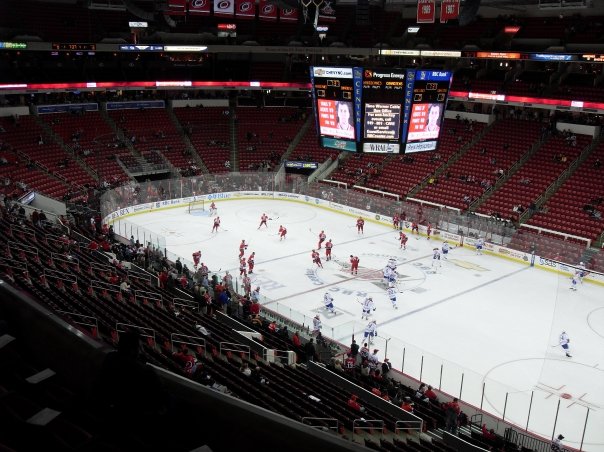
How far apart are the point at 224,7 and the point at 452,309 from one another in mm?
23210

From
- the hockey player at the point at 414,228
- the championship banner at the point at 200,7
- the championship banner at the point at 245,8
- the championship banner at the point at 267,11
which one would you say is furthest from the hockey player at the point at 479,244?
the championship banner at the point at 200,7

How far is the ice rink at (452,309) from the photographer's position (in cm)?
1509

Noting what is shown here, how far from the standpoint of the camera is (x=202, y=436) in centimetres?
412

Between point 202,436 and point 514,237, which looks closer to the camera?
point 202,436

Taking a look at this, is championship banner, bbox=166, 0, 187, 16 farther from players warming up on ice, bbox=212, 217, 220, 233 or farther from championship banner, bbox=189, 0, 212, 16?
players warming up on ice, bbox=212, 217, 220, 233

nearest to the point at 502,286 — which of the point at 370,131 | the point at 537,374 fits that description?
the point at 537,374

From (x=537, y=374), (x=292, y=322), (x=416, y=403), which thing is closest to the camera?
(x=416, y=403)

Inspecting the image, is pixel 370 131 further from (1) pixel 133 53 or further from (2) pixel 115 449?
(1) pixel 133 53

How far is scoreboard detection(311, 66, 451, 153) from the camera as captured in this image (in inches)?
732

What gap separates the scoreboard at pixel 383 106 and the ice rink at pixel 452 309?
231 inches

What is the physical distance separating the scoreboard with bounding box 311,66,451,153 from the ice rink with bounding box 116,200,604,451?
19.2 feet

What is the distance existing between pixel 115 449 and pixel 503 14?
44.8m

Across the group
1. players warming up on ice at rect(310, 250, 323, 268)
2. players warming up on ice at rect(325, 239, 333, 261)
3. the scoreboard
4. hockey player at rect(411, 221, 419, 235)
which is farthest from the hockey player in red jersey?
hockey player at rect(411, 221, 419, 235)

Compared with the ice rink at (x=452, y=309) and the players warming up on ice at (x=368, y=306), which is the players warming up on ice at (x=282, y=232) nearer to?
the ice rink at (x=452, y=309)
